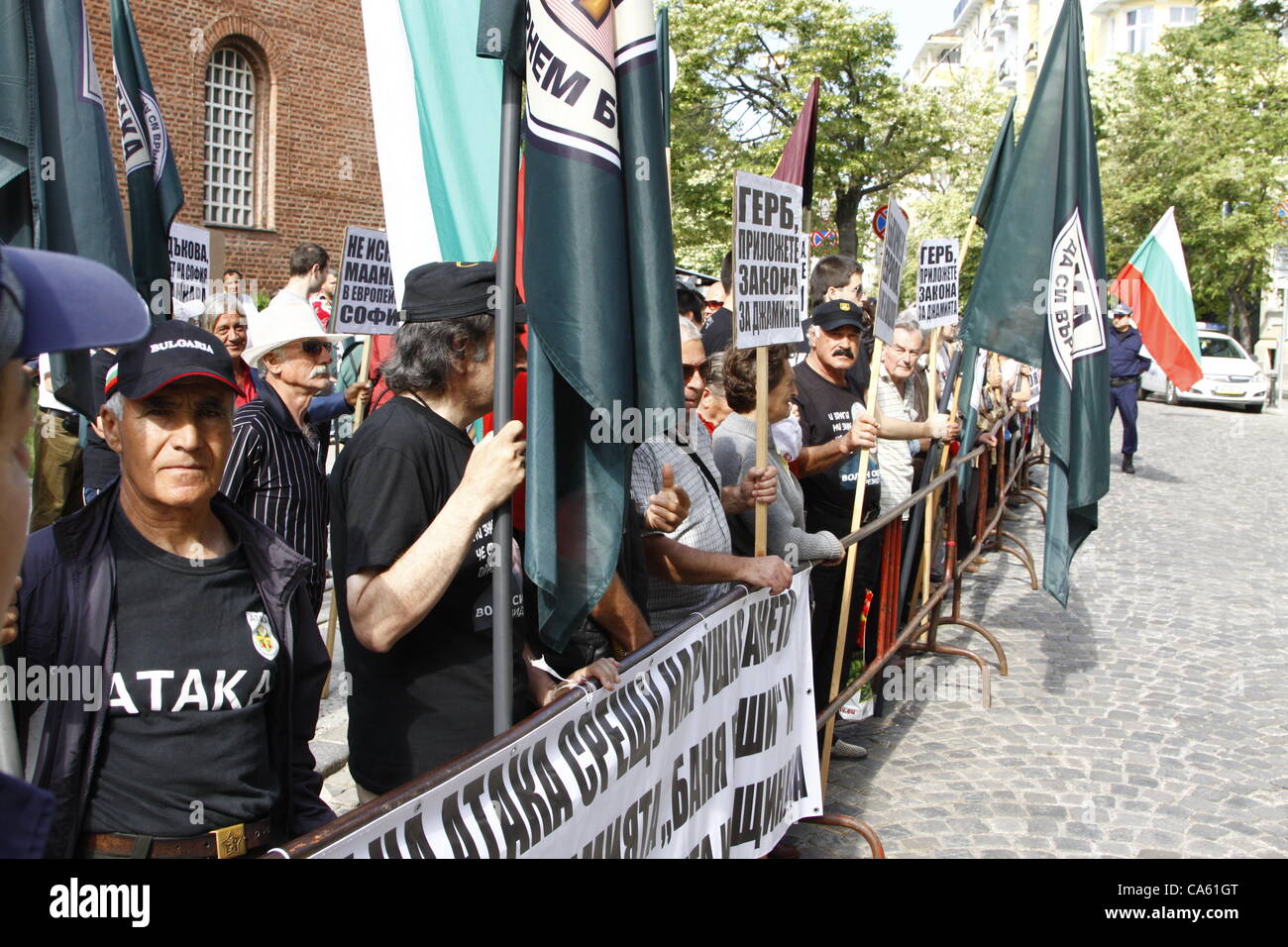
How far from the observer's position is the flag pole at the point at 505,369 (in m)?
2.71

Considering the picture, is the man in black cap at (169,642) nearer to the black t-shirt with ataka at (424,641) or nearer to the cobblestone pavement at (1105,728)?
the black t-shirt with ataka at (424,641)

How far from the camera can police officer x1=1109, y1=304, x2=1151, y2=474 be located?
15805mm

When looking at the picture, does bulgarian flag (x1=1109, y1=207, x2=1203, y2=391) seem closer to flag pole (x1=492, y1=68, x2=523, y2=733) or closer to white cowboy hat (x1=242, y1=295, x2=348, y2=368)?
white cowboy hat (x1=242, y1=295, x2=348, y2=368)

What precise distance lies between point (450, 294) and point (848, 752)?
3699mm

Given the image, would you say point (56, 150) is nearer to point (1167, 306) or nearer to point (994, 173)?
point (994, 173)

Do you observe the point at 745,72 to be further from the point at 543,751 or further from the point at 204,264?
the point at 543,751

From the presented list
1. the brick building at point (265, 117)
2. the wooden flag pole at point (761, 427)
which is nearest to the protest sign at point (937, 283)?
the wooden flag pole at point (761, 427)

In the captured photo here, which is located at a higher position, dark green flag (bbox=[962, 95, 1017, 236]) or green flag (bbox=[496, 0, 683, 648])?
dark green flag (bbox=[962, 95, 1017, 236])

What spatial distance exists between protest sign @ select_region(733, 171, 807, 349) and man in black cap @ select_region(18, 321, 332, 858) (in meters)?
1.91

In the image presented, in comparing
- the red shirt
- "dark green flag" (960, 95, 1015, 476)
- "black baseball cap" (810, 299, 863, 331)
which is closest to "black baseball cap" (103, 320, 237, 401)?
the red shirt

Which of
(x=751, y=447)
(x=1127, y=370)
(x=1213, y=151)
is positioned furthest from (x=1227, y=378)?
(x=751, y=447)

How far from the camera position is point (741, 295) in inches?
156
